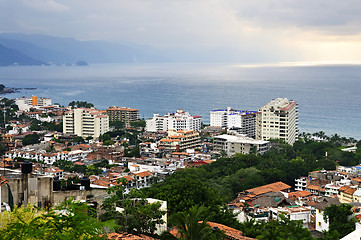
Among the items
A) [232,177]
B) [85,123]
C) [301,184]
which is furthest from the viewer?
[85,123]

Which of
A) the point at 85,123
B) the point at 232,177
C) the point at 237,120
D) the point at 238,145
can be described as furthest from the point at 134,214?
the point at 237,120

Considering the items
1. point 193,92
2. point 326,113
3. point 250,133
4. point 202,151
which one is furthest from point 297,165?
point 193,92

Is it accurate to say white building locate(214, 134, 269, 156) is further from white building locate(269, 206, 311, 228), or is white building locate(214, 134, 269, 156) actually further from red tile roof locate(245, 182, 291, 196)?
white building locate(269, 206, 311, 228)

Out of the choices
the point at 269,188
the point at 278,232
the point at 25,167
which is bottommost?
the point at 269,188

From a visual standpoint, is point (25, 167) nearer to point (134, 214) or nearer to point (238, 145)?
point (134, 214)

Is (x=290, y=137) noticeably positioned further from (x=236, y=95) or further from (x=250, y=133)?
(x=236, y=95)

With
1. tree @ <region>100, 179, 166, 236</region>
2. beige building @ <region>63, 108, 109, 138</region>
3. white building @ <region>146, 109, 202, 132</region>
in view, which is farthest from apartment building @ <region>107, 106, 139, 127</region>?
tree @ <region>100, 179, 166, 236</region>
